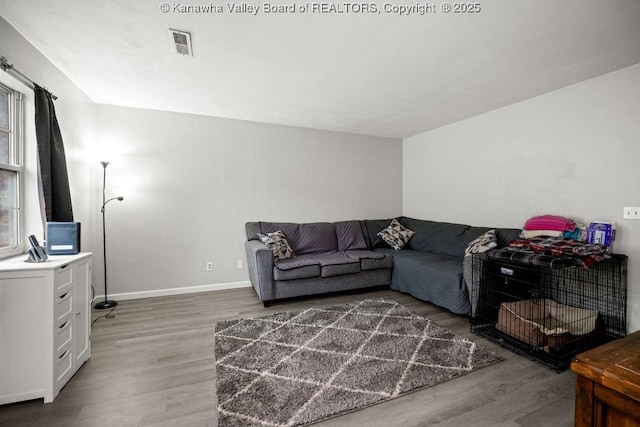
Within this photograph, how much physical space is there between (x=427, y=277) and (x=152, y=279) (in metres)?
3.43

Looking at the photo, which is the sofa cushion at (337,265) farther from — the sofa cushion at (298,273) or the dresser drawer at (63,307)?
the dresser drawer at (63,307)

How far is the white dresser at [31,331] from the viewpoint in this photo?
1608 millimetres

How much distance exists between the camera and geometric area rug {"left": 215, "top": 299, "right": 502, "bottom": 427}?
1636 mm

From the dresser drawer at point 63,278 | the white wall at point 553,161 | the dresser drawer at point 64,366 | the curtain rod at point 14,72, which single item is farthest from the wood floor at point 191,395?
the curtain rod at point 14,72

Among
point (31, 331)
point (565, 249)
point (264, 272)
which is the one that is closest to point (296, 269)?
point (264, 272)

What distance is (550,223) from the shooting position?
2.72 meters

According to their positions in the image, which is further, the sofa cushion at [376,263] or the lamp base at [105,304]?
the sofa cushion at [376,263]

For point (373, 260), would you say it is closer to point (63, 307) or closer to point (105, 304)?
point (63, 307)


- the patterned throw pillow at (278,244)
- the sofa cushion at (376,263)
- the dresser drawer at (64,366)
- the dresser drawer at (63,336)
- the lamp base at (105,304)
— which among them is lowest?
the lamp base at (105,304)

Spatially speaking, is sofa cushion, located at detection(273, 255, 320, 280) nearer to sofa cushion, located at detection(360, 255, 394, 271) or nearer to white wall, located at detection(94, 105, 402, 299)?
sofa cushion, located at detection(360, 255, 394, 271)

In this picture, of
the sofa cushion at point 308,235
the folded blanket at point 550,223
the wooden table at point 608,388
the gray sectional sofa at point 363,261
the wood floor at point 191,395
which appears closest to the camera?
the wooden table at point 608,388

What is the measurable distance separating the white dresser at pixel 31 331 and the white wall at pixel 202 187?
1769mm

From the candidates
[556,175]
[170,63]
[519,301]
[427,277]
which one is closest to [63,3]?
[170,63]

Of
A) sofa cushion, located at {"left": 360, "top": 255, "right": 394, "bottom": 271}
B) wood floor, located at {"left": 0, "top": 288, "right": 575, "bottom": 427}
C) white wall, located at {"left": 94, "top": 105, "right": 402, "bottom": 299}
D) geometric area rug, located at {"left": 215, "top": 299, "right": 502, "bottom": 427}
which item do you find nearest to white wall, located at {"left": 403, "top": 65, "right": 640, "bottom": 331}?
sofa cushion, located at {"left": 360, "top": 255, "right": 394, "bottom": 271}
